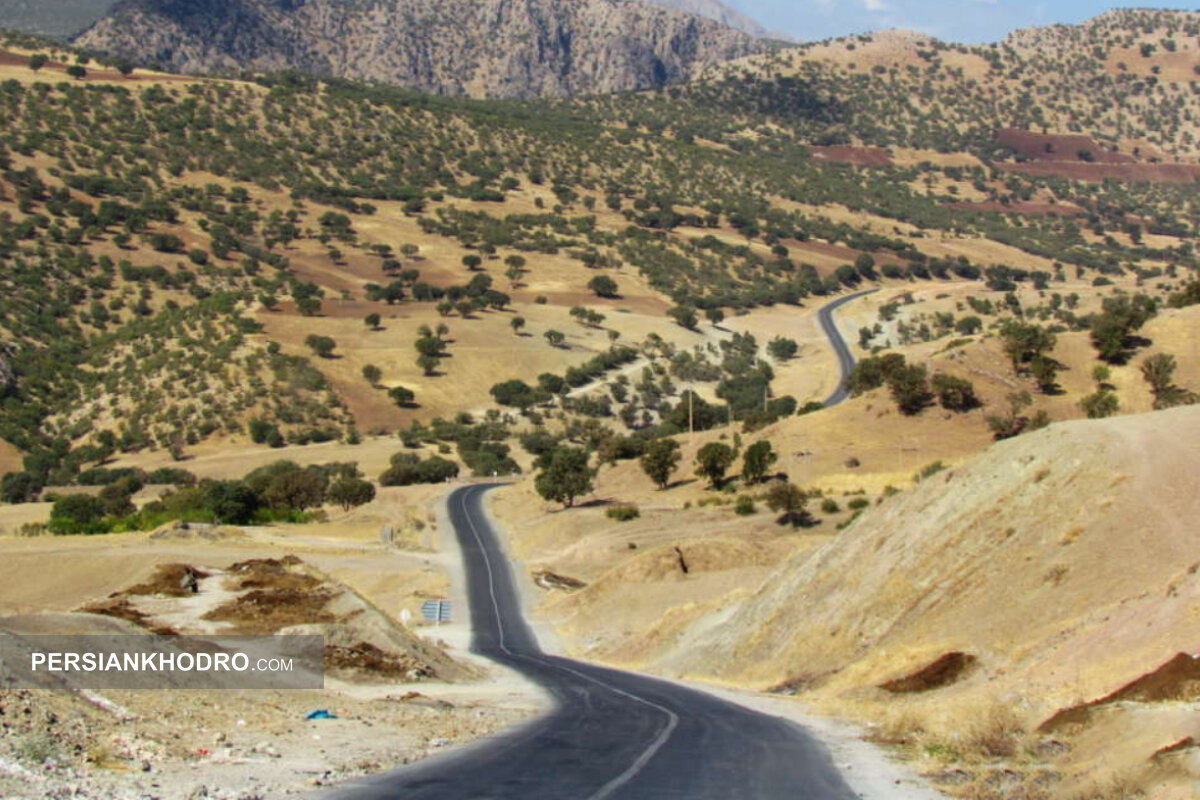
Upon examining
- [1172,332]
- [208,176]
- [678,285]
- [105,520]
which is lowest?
[105,520]

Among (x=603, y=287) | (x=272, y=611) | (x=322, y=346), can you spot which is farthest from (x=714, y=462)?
(x=603, y=287)

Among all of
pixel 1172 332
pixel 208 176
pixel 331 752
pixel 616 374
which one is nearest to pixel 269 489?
pixel 616 374

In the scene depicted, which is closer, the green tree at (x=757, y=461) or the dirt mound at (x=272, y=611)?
the dirt mound at (x=272, y=611)

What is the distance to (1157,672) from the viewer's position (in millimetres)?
16766

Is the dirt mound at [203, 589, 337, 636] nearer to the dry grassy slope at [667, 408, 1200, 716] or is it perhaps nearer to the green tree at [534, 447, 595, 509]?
the dry grassy slope at [667, 408, 1200, 716]

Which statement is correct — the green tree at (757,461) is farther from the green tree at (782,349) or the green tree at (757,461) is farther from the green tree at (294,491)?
the green tree at (782,349)

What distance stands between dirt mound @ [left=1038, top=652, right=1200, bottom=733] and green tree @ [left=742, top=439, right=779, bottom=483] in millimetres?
51949

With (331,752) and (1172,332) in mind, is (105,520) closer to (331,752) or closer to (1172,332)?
(331,752)

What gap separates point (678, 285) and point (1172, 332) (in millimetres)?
82325

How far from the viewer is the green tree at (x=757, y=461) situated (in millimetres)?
69000

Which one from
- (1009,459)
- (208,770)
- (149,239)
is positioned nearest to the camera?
(208,770)

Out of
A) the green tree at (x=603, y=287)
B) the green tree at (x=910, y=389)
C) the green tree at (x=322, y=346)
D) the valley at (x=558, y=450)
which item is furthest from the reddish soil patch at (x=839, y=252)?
the green tree at (x=910, y=389)

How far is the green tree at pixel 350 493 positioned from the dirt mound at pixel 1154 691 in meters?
69.0

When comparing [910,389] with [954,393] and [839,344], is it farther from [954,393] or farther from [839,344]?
[839,344]
